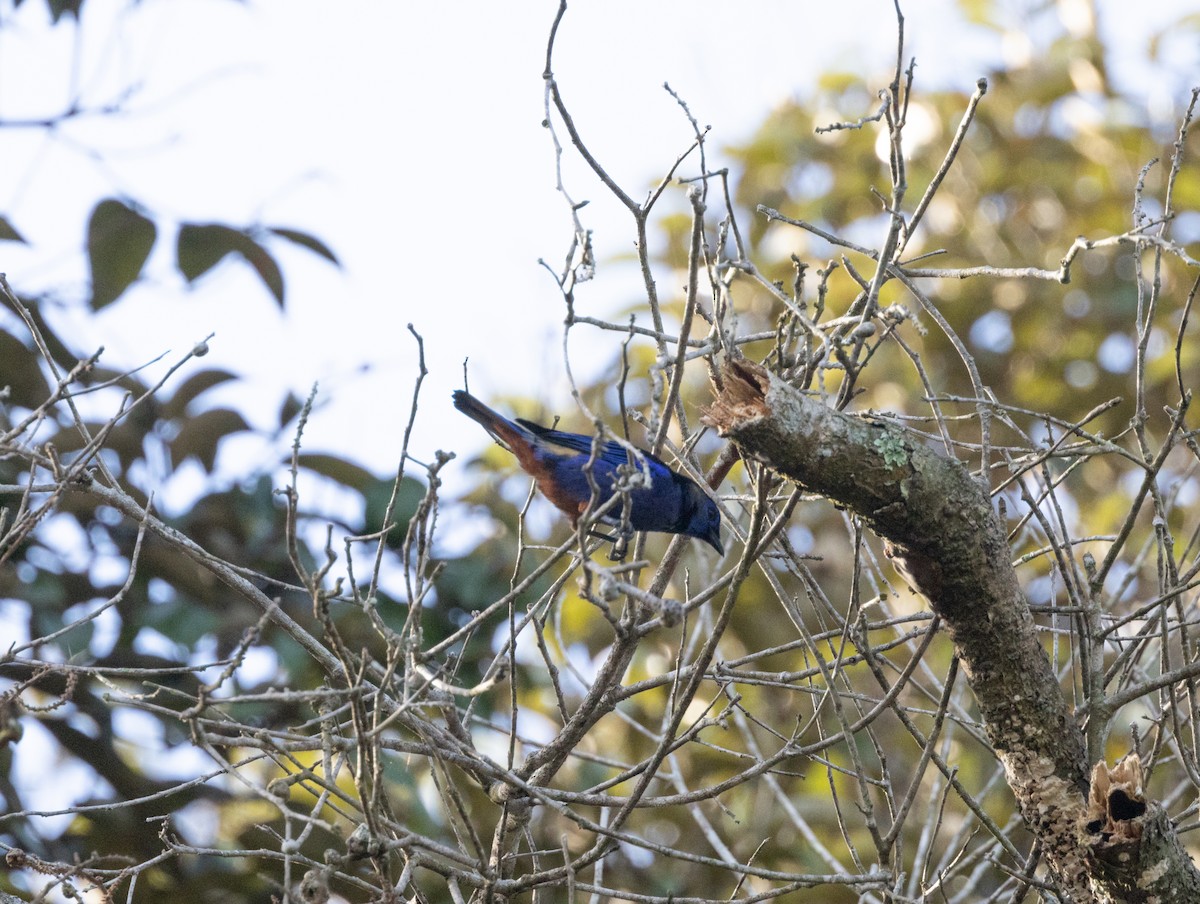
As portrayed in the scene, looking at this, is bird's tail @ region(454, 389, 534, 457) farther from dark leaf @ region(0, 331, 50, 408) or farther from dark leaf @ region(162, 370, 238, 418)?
dark leaf @ region(0, 331, 50, 408)

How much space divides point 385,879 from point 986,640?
4.31 feet

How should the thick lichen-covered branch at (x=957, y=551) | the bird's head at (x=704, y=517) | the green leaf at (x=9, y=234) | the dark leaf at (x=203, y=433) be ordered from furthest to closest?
the bird's head at (x=704, y=517) < the dark leaf at (x=203, y=433) < the green leaf at (x=9, y=234) < the thick lichen-covered branch at (x=957, y=551)

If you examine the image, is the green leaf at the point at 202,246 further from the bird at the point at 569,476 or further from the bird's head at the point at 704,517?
the bird's head at the point at 704,517

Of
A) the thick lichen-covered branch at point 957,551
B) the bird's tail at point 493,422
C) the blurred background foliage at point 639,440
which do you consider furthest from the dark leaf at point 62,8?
the thick lichen-covered branch at point 957,551

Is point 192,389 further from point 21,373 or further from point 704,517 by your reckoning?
point 704,517

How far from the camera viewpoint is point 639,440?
21.0 feet

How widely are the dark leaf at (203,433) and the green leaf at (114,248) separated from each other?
50cm

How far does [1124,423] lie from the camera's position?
23.2 feet

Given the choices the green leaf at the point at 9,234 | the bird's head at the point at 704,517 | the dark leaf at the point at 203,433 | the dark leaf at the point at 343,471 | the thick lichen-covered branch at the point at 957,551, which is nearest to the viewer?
the thick lichen-covered branch at the point at 957,551

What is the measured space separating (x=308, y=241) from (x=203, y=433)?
0.80 meters

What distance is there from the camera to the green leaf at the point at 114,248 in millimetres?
4125

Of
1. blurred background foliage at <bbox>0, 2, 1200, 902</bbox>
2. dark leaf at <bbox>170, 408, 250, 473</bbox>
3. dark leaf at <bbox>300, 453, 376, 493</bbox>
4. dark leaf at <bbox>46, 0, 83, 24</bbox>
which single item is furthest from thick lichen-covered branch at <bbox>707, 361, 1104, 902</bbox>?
dark leaf at <bbox>46, 0, 83, 24</bbox>

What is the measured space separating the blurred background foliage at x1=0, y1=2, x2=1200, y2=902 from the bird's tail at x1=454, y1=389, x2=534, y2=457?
23cm

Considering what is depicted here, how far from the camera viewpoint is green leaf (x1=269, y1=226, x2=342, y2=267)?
4438 mm
